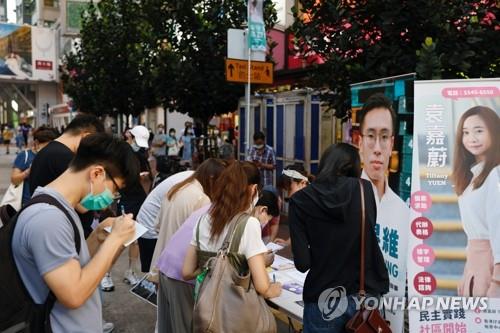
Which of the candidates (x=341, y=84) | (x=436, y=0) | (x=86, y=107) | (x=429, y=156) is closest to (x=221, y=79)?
(x=341, y=84)

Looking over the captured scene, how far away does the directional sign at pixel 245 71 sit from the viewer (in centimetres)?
630

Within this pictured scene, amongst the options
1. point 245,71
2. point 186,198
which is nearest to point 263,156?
point 245,71

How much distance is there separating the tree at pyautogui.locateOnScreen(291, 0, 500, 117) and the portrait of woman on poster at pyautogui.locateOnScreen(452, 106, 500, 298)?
83 centimetres

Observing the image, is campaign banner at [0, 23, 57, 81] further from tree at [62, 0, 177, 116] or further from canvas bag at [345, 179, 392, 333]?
canvas bag at [345, 179, 392, 333]

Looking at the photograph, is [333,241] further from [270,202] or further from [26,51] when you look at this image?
[26,51]

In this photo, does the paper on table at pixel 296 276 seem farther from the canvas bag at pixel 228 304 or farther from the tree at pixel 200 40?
the tree at pixel 200 40

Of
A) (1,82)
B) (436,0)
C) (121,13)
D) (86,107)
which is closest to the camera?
(436,0)

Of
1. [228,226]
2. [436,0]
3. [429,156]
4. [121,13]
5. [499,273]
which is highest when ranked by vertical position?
[121,13]

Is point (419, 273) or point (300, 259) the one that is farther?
point (419, 273)

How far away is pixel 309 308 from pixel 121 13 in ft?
49.8

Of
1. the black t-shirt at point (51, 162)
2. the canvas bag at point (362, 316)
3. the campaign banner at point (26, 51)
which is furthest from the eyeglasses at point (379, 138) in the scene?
the campaign banner at point (26, 51)

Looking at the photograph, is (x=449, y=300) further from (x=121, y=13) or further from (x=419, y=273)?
(x=121, y=13)

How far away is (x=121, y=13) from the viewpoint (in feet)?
51.9

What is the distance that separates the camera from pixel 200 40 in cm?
985
